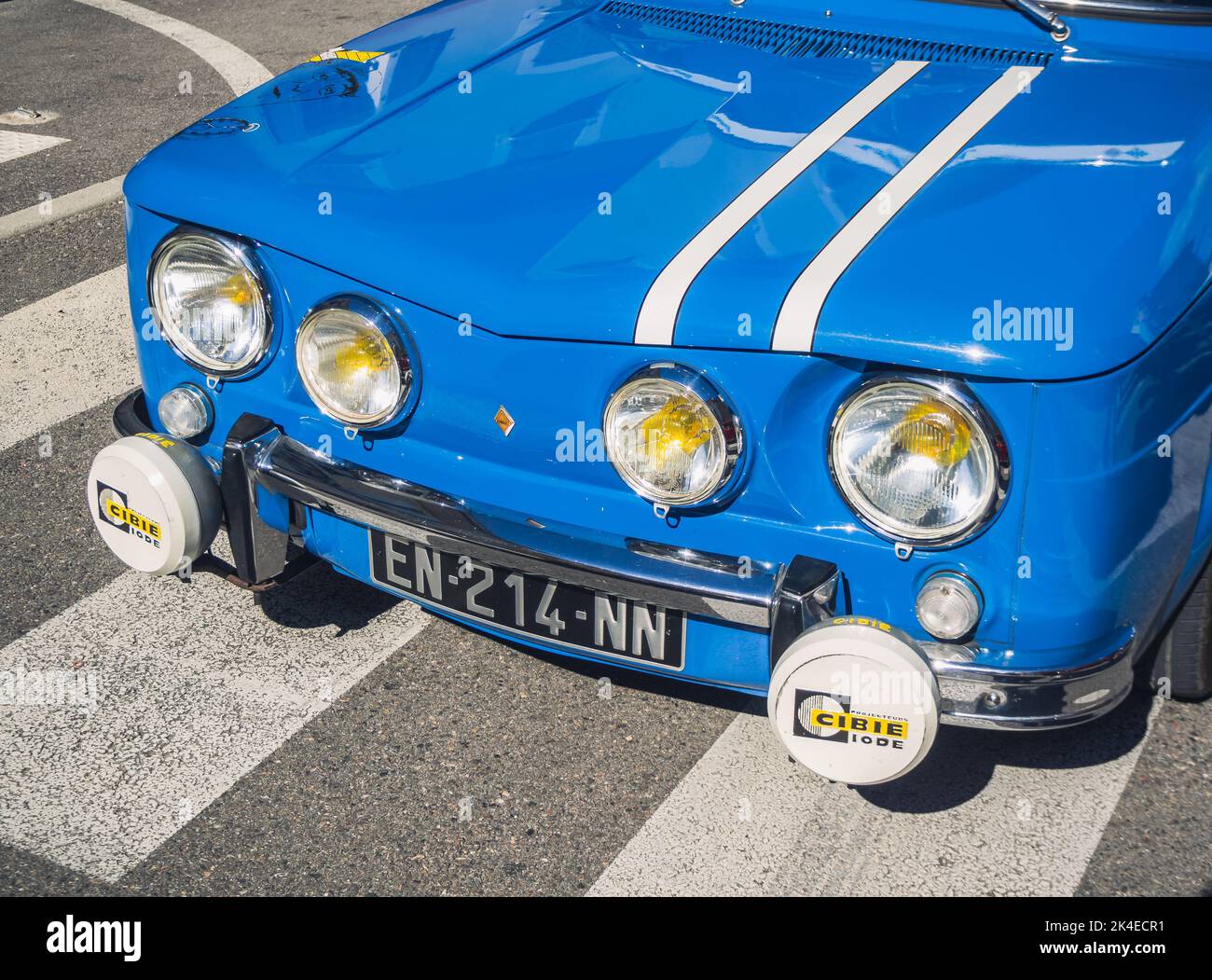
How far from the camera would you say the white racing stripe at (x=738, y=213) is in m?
2.06

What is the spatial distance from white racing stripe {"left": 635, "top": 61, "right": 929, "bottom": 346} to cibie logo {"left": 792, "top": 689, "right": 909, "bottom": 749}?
58 centimetres

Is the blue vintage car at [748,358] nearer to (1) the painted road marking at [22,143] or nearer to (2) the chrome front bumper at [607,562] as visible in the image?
(2) the chrome front bumper at [607,562]

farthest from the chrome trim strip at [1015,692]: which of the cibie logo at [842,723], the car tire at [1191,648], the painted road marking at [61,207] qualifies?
the painted road marking at [61,207]

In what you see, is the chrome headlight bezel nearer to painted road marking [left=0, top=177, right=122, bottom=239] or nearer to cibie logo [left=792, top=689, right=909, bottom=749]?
cibie logo [left=792, top=689, right=909, bottom=749]

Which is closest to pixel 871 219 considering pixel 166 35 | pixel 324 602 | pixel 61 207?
pixel 324 602

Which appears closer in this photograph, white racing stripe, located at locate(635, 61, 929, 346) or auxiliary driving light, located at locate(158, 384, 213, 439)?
white racing stripe, located at locate(635, 61, 929, 346)

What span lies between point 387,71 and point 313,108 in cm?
22

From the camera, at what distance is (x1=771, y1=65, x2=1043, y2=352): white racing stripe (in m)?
1.99

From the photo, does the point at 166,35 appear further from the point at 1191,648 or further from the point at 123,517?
the point at 1191,648

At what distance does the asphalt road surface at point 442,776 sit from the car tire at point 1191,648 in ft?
0.28

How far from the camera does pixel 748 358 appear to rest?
2.05 meters

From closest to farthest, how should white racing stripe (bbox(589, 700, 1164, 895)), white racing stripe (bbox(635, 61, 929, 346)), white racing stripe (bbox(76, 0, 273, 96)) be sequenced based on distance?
white racing stripe (bbox(635, 61, 929, 346)) → white racing stripe (bbox(589, 700, 1164, 895)) → white racing stripe (bbox(76, 0, 273, 96))
